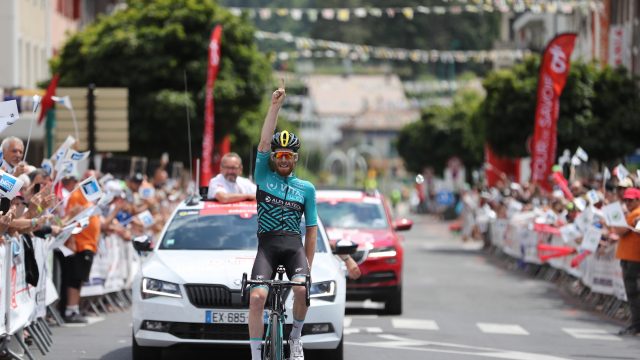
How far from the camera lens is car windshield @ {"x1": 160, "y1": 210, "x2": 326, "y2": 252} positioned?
1429cm

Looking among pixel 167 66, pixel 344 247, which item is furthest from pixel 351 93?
pixel 344 247

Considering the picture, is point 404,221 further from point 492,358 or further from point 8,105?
point 8,105

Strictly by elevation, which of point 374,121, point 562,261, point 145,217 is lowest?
point 374,121

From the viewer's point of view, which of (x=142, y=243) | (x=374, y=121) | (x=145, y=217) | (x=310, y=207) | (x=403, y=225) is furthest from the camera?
(x=374, y=121)

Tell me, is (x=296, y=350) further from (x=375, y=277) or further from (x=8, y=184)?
(x=375, y=277)

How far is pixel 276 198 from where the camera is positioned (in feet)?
38.0

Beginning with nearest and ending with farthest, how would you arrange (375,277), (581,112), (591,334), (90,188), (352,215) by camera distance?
(90,188)
(591,334)
(375,277)
(352,215)
(581,112)

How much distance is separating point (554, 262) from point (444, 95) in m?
119

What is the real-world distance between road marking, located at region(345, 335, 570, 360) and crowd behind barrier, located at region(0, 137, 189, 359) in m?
2.77

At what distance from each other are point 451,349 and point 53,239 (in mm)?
4293

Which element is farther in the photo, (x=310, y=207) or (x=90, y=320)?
(x=90, y=320)

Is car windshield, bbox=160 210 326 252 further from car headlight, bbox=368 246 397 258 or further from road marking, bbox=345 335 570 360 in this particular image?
car headlight, bbox=368 246 397 258

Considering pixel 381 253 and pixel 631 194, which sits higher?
pixel 631 194

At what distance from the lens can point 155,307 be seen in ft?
43.2
